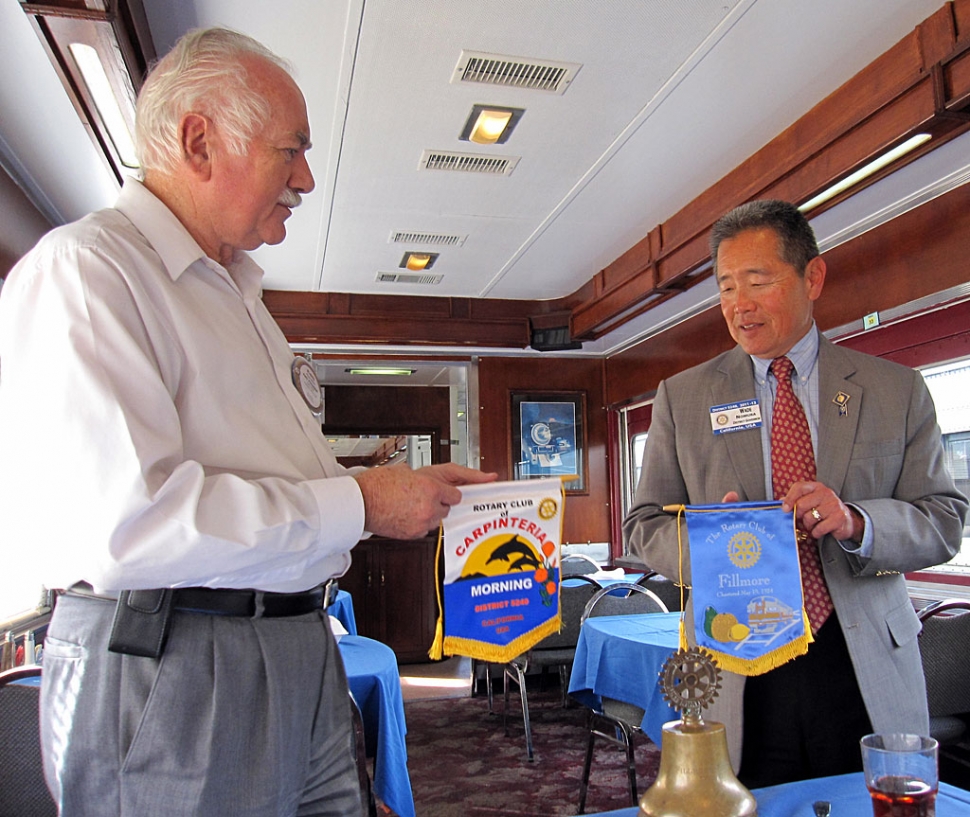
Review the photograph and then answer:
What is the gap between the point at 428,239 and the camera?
533 centimetres

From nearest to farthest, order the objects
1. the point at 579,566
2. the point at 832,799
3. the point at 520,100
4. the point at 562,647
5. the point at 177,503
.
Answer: the point at 177,503 → the point at 832,799 → the point at 520,100 → the point at 562,647 → the point at 579,566

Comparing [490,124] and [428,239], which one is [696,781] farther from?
[428,239]

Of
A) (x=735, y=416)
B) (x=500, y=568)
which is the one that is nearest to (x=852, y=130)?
(x=735, y=416)

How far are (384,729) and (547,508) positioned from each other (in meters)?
2.14

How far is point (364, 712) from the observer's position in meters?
3.18

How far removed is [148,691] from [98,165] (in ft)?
11.9

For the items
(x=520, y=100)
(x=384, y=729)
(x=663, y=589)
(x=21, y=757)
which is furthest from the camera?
(x=663, y=589)

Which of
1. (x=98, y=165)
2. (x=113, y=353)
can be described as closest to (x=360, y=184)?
(x=98, y=165)

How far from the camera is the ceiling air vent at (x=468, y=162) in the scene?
4.07 metres

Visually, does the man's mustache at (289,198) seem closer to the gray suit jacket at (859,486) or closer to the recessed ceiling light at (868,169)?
the gray suit jacket at (859,486)

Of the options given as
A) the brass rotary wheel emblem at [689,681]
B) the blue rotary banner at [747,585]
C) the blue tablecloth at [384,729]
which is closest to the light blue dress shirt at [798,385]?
the blue rotary banner at [747,585]

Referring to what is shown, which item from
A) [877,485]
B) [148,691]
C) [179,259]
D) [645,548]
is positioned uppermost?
[179,259]

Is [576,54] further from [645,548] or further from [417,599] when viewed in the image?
[417,599]

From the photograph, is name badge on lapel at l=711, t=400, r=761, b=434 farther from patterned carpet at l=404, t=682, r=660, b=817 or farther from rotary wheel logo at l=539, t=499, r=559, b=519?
patterned carpet at l=404, t=682, r=660, b=817
